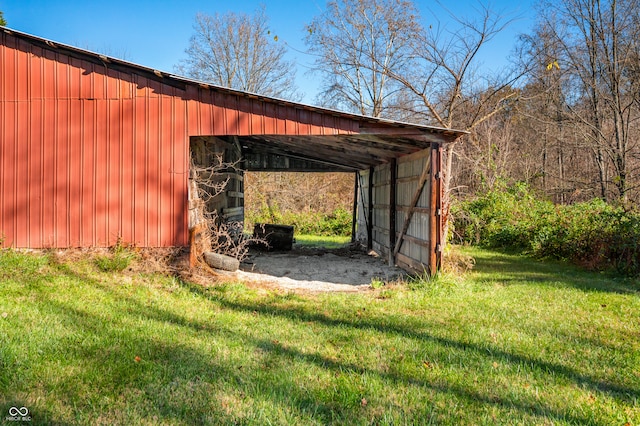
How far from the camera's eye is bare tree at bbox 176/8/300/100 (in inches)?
934

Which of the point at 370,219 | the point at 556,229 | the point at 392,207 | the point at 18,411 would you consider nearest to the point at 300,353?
the point at 18,411

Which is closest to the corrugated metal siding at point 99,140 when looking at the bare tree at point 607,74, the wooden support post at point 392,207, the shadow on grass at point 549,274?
the wooden support post at point 392,207

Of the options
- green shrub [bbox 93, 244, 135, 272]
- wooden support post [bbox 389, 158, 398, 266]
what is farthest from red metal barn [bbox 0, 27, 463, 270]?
wooden support post [bbox 389, 158, 398, 266]

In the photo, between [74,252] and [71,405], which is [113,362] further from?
[74,252]

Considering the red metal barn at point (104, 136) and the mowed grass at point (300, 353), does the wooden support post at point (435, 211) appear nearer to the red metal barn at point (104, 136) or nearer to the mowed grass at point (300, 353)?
the red metal barn at point (104, 136)

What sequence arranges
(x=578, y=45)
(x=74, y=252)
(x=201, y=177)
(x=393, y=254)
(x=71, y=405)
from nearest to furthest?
1. (x=71, y=405)
2. (x=74, y=252)
3. (x=201, y=177)
4. (x=393, y=254)
5. (x=578, y=45)

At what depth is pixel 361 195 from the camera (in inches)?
629

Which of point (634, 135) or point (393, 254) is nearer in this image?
point (393, 254)

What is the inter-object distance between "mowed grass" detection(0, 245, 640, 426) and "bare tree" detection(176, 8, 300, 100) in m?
17.7

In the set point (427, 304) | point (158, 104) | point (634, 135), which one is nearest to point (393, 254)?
→ point (427, 304)

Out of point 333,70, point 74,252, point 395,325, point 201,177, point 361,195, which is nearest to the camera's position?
point 395,325

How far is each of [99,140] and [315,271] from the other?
4.87 metres

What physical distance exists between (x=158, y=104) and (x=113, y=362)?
5176 millimetres

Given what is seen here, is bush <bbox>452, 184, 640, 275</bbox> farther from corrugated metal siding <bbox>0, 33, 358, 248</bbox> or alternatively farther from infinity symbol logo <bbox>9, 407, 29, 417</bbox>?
infinity symbol logo <bbox>9, 407, 29, 417</bbox>
